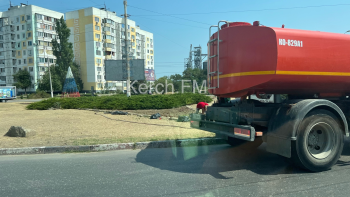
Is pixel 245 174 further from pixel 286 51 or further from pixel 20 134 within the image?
pixel 20 134

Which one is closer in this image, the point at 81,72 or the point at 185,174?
the point at 185,174

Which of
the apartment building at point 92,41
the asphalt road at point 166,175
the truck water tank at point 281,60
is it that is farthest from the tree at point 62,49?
the truck water tank at point 281,60

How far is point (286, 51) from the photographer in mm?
4559

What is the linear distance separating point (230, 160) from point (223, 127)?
83 centimetres

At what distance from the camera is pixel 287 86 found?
4.93 m

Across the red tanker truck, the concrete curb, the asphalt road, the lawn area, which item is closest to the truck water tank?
the red tanker truck

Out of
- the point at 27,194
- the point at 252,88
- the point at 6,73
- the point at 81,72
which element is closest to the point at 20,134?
the point at 27,194

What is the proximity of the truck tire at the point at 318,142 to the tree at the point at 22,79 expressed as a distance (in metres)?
66.0

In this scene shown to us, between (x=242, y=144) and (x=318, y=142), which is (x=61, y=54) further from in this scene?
(x=318, y=142)

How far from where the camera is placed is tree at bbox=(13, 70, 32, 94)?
58.6 m

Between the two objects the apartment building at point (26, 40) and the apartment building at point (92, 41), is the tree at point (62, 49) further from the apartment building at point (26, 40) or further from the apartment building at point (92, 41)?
the apartment building at point (92, 41)

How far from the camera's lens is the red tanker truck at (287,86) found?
4.61m

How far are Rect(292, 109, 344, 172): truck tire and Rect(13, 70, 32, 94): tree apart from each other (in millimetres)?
65999

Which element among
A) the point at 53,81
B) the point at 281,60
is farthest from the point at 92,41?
the point at 281,60
